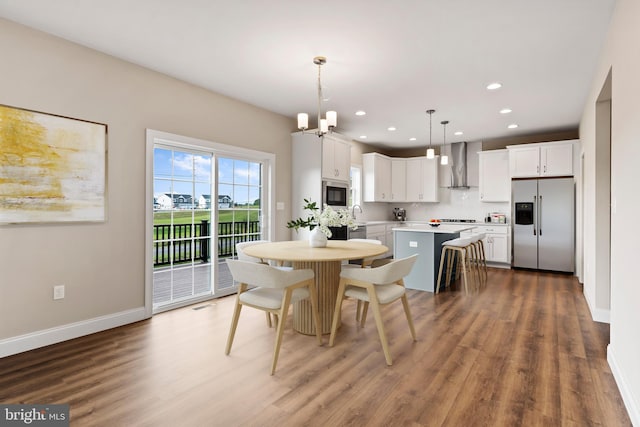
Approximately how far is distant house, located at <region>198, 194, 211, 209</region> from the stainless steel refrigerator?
17.6 feet

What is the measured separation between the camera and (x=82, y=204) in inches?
120

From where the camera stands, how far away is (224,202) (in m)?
4.50

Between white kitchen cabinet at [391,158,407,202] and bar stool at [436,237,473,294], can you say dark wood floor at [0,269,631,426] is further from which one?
white kitchen cabinet at [391,158,407,202]

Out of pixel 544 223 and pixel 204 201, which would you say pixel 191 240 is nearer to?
pixel 204 201

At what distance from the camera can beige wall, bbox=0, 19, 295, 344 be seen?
8.84 feet

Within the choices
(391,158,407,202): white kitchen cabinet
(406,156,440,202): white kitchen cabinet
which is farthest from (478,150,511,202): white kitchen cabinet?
(391,158,407,202): white kitchen cabinet

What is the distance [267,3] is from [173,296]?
3247mm

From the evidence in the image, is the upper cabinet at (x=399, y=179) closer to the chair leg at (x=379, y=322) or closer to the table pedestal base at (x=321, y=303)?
the table pedestal base at (x=321, y=303)

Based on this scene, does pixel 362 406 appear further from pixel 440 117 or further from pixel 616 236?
pixel 440 117

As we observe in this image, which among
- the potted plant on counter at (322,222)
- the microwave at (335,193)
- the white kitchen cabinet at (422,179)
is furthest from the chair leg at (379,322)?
the white kitchen cabinet at (422,179)

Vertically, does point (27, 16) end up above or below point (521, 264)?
above

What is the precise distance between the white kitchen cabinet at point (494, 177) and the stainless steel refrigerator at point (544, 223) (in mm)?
385

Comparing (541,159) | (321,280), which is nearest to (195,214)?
(321,280)

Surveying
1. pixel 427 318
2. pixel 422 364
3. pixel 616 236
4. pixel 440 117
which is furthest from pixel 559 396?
pixel 440 117
